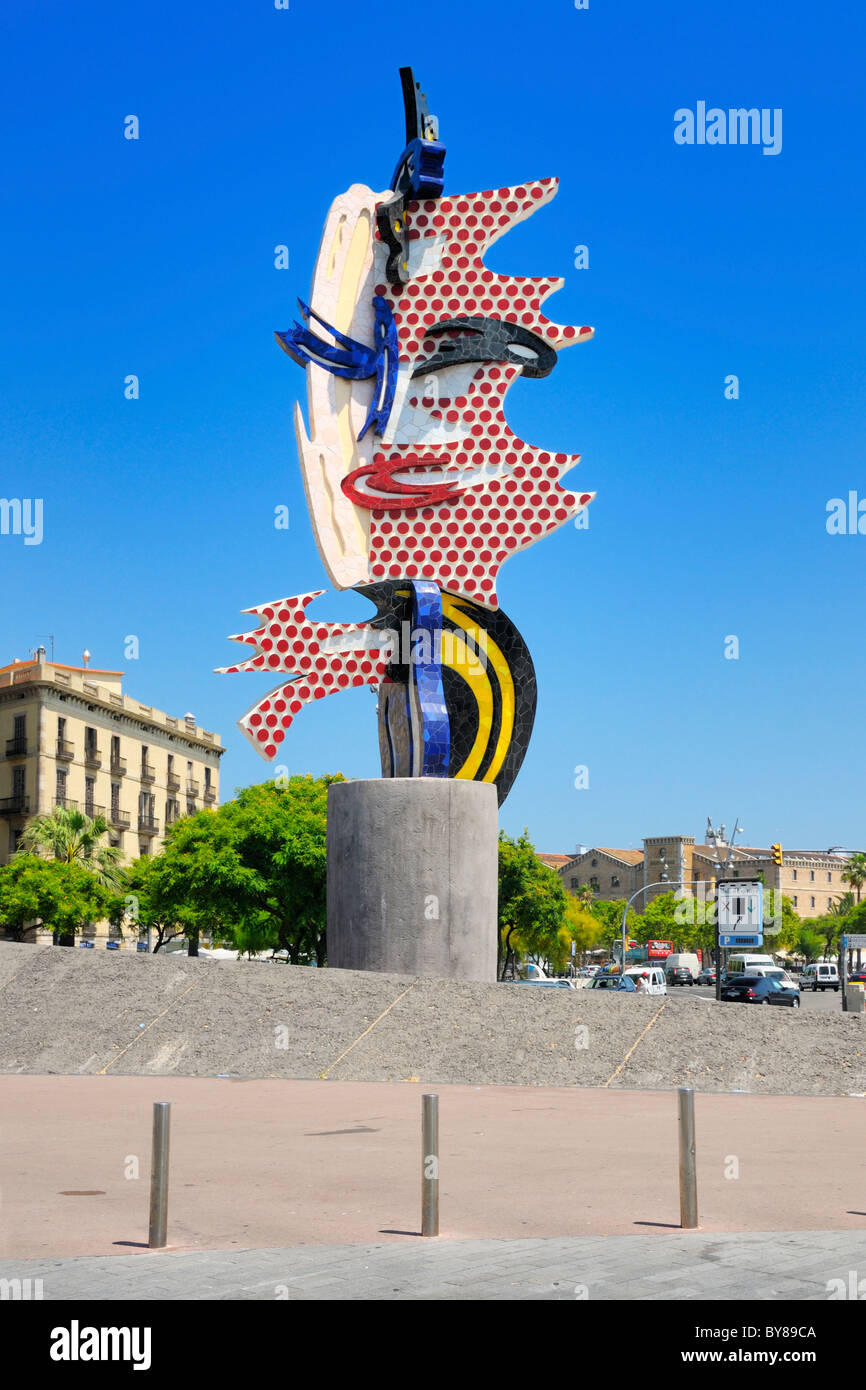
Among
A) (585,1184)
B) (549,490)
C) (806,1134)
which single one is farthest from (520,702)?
(585,1184)

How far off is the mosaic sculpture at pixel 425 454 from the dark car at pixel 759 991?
18731 millimetres

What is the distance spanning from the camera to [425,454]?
83.2 ft

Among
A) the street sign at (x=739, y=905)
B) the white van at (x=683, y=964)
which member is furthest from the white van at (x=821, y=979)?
the street sign at (x=739, y=905)

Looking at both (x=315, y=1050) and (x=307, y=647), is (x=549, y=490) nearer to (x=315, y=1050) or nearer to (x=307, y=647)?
(x=307, y=647)

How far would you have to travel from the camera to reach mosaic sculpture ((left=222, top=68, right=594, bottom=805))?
24.9 metres

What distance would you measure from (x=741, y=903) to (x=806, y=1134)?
24.8 m

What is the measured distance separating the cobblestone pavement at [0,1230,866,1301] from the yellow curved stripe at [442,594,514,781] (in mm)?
17230

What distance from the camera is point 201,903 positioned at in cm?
5256

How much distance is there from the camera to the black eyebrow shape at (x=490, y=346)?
25672mm

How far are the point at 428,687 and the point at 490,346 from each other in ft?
21.3

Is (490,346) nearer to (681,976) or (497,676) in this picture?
(497,676)

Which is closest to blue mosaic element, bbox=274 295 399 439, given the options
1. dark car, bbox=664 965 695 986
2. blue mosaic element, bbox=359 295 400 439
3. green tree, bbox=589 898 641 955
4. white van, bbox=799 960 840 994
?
blue mosaic element, bbox=359 295 400 439
